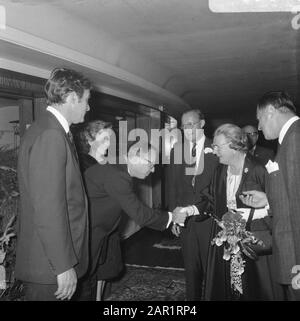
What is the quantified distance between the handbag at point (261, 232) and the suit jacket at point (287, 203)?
0.43 m

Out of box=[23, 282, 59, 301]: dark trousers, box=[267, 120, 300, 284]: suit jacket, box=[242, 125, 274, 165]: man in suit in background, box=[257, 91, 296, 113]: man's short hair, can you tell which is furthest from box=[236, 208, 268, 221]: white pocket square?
box=[242, 125, 274, 165]: man in suit in background

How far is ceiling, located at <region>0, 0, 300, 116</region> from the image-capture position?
2938 millimetres

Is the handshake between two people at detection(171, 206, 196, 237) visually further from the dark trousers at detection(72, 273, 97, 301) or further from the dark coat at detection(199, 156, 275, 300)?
the dark trousers at detection(72, 273, 97, 301)

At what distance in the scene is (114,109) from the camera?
596 centimetres

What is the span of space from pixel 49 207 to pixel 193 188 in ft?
6.09

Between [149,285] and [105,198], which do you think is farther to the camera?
[149,285]

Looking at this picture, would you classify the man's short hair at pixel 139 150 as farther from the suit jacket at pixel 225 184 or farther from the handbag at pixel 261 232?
the handbag at pixel 261 232

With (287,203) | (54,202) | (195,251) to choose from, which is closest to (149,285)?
(195,251)

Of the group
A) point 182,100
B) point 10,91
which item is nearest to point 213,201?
point 10,91

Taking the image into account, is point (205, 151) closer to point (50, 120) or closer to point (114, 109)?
point (50, 120)

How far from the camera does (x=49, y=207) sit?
1587mm

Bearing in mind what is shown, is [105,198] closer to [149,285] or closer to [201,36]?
[149,285]

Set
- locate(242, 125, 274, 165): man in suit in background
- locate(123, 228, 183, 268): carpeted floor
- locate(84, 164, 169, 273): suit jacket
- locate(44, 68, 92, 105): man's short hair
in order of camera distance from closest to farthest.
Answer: locate(44, 68, 92, 105): man's short hair
locate(84, 164, 169, 273): suit jacket
locate(242, 125, 274, 165): man in suit in background
locate(123, 228, 183, 268): carpeted floor

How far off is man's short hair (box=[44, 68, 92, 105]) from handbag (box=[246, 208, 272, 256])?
1.56 meters
